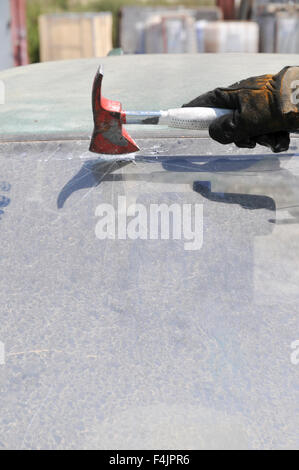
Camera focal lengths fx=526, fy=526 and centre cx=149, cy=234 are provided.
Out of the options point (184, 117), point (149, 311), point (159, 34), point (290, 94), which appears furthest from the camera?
point (159, 34)

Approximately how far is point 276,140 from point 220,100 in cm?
17

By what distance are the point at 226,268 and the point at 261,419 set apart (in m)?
0.30

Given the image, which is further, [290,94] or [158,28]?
[158,28]

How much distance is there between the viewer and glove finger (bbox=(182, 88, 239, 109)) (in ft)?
3.88

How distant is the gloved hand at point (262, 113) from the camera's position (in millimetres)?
1090

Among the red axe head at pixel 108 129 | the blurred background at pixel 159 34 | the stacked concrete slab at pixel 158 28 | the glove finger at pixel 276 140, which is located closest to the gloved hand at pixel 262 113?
the glove finger at pixel 276 140

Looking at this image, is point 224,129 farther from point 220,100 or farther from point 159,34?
point 159,34

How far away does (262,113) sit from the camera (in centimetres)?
112

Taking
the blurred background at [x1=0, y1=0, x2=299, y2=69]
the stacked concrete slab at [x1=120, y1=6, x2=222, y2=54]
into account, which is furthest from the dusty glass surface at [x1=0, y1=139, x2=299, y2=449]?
the stacked concrete slab at [x1=120, y1=6, x2=222, y2=54]

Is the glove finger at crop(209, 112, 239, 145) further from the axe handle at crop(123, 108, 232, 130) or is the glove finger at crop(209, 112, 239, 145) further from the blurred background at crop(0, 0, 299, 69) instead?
the blurred background at crop(0, 0, 299, 69)

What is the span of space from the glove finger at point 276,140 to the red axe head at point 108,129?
0.30 m

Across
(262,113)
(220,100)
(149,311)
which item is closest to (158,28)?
(220,100)

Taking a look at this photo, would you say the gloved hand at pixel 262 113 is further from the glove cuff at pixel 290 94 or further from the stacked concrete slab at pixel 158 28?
the stacked concrete slab at pixel 158 28
